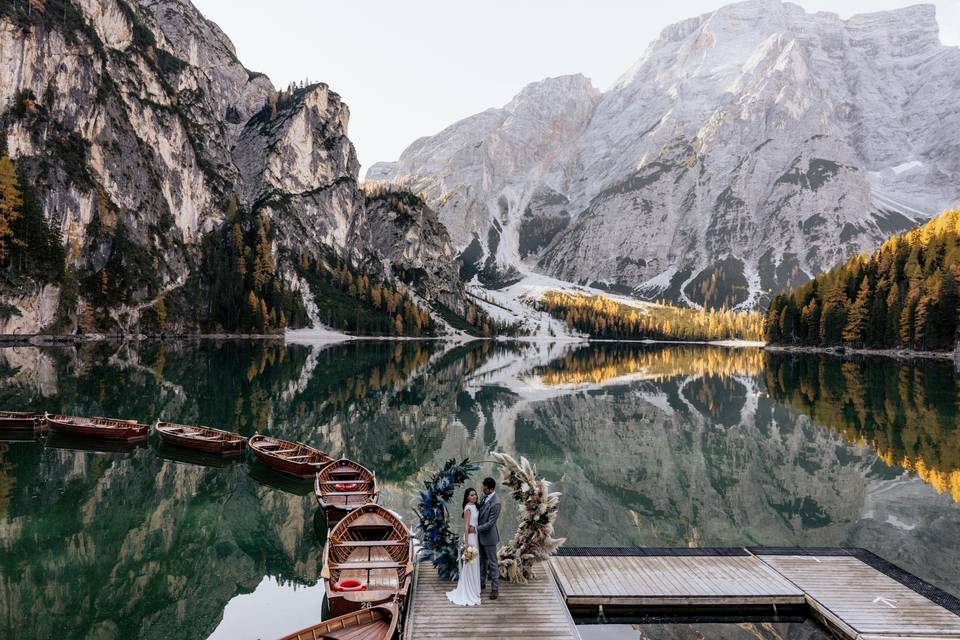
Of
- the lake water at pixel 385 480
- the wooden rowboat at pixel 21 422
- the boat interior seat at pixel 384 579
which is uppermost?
the wooden rowboat at pixel 21 422

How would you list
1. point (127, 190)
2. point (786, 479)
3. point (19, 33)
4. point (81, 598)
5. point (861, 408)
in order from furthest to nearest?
point (127, 190) → point (19, 33) → point (861, 408) → point (786, 479) → point (81, 598)

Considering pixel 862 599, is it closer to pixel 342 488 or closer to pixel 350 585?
pixel 350 585

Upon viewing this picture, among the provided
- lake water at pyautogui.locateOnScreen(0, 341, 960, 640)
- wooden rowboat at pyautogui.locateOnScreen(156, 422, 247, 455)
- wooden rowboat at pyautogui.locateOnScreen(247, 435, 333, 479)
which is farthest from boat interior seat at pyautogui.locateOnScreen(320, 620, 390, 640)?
wooden rowboat at pyautogui.locateOnScreen(156, 422, 247, 455)

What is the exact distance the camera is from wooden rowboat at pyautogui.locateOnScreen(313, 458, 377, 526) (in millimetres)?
22203

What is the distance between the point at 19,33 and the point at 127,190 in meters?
42.9

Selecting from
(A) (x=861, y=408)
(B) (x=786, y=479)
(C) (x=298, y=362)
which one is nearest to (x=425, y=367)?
(C) (x=298, y=362)

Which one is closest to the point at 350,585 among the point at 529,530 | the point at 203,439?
the point at 529,530

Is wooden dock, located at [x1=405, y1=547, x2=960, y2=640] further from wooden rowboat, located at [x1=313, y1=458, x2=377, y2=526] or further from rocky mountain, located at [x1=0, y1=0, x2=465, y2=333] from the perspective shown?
rocky mountain, located at [x1=0, y1=0, x2=465, y2=333]

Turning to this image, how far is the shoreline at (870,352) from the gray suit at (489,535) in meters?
130

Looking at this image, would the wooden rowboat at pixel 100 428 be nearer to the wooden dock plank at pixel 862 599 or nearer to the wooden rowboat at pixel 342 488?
the wooden rowboat at pixel 342 488

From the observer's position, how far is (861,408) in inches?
2135

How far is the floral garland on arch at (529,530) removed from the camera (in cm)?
1509

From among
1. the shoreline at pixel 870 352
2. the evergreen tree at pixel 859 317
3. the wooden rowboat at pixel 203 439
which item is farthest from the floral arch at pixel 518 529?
the evergreen tree at pixel 859 317

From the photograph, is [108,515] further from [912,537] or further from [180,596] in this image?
[912,537]
